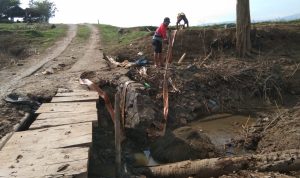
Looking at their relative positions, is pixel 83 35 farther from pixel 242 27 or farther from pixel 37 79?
pixel 37 79

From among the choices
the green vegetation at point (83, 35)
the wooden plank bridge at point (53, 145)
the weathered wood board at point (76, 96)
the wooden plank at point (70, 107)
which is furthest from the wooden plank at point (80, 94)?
the green vegetation at point (83, 35)

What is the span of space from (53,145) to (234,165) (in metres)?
2.84

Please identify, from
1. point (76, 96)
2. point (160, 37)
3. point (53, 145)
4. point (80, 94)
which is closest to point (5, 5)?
point (160, 37)

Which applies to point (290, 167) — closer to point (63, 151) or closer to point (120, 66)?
point (63, 151)

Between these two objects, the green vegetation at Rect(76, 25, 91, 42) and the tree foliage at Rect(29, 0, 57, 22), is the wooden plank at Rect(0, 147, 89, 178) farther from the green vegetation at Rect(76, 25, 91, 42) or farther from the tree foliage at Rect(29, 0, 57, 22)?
the tree foliage at Rect(29, 0, 57, 22)

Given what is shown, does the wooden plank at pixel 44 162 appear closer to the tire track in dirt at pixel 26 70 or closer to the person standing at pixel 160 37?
the tire track in dirt at pixel 26 70

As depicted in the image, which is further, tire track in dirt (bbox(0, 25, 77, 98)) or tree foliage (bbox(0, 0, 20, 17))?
tree foliage (bbox(0, 0, 20, 17))

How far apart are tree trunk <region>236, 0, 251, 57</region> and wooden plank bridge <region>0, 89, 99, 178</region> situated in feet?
26.3

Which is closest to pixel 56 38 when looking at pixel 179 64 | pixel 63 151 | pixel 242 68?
pixel 179 64

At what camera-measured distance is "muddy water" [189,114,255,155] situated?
27.3 feet

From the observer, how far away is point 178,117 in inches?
389

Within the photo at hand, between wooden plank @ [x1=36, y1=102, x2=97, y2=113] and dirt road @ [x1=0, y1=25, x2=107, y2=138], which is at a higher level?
dirt road @ [x1=0, y1=25, x2=107, y2=138]

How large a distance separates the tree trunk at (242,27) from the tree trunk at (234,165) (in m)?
8.56

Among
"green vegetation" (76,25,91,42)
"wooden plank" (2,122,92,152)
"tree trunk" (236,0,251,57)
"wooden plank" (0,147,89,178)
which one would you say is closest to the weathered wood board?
"wooden plank" (2,122,92,152)
